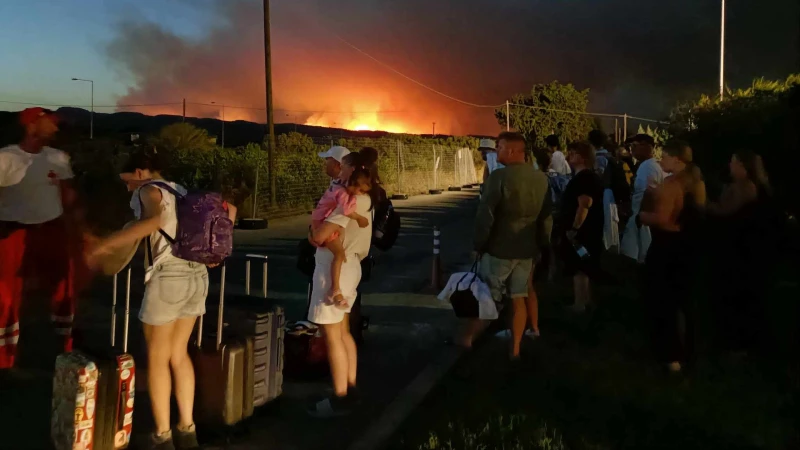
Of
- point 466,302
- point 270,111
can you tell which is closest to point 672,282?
point 466,302

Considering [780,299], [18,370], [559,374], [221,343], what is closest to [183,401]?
[221,343]

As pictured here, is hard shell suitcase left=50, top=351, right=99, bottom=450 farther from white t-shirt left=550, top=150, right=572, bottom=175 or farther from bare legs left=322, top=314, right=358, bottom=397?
white t-shirt left=550, top=150, right=572, bottom=175

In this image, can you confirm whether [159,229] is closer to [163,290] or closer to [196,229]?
[196,229]

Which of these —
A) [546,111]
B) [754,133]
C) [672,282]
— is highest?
[546,111]

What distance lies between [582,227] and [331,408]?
163 inches

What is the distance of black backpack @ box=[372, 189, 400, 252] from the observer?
230 inches

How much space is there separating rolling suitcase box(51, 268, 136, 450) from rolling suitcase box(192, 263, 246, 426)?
0.48 metres

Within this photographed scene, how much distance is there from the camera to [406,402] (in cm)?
531

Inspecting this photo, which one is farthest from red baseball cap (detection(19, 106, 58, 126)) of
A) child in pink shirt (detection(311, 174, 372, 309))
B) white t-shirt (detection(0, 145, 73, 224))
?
child in pink shirt (detection(311, 174, 372, 309))

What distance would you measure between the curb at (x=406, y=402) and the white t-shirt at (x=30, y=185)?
→ 299 cm

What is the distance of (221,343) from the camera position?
4.64 meters

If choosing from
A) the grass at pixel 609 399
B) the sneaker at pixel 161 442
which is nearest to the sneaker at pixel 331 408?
the grass at pixel 609 399

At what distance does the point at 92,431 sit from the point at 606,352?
448 centimetres

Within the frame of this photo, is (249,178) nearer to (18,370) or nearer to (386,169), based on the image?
(386,169)
